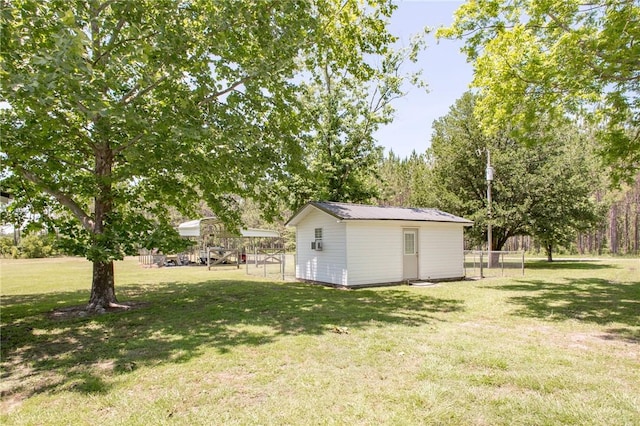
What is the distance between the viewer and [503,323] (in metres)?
7.24

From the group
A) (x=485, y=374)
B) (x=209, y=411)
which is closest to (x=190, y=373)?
(x=209, y=411)

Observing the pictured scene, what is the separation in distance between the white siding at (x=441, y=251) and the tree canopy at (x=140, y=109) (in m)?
7.39

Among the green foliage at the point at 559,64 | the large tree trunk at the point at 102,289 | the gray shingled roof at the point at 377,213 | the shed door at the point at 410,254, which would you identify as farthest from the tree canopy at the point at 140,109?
the shed door at the point at 410,254

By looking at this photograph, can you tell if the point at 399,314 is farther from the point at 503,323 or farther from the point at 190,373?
the point at 190,373

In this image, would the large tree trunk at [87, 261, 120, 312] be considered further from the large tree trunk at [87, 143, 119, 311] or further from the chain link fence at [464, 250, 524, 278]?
the chain link fence at [464, 250, 524, 278]

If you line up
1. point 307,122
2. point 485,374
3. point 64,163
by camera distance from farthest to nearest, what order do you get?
1. point 307,122
2. point 64,163
3. point 485,374

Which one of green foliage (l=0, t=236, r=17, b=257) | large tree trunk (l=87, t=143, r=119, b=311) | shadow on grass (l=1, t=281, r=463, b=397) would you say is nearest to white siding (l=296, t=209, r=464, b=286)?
shadow on grass (l=1, t=281, r=463, b=397)

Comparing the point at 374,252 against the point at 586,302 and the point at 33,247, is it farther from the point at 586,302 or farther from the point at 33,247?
the point at 33,247

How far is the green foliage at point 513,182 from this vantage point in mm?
20562

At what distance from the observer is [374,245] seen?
44.4 feet

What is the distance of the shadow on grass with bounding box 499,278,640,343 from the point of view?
291 inches

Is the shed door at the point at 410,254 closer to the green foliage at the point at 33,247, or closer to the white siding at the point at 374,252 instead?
the white siding at the point at 374,252

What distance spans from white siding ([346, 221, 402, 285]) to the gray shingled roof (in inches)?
11.3

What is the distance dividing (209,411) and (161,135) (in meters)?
5.38
